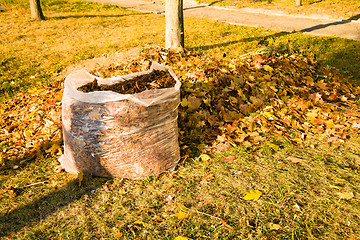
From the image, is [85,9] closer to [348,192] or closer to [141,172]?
[141,172]

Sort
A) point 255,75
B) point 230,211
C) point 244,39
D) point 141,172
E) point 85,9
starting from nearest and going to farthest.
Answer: point 230,211, point 141,172, point 255,75, point 244,39, point 85,9

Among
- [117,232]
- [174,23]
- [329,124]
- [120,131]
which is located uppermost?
[174,23]

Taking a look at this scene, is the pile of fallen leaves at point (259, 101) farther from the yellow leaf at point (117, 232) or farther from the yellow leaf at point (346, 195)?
the yellow leaf at point (117, 232)

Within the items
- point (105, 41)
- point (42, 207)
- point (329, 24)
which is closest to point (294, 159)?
point (42, 207)

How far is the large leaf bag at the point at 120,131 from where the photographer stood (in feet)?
7.04

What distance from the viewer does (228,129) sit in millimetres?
2959

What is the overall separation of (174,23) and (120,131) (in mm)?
3555

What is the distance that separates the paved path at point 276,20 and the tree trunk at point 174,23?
3789 mm

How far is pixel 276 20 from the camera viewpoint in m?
9.09

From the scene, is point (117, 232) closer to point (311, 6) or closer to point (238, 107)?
point (238, 107)

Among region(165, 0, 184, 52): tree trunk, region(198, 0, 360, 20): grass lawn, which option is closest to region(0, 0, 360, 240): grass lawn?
region(165, 0, 184, 52): tree trunk

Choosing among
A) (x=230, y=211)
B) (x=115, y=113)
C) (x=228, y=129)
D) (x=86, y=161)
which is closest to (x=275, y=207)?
(x=230, y=211)

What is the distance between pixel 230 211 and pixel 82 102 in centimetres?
137

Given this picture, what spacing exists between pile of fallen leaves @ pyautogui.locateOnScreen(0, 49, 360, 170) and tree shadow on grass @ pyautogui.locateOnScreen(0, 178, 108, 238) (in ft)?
2.16
